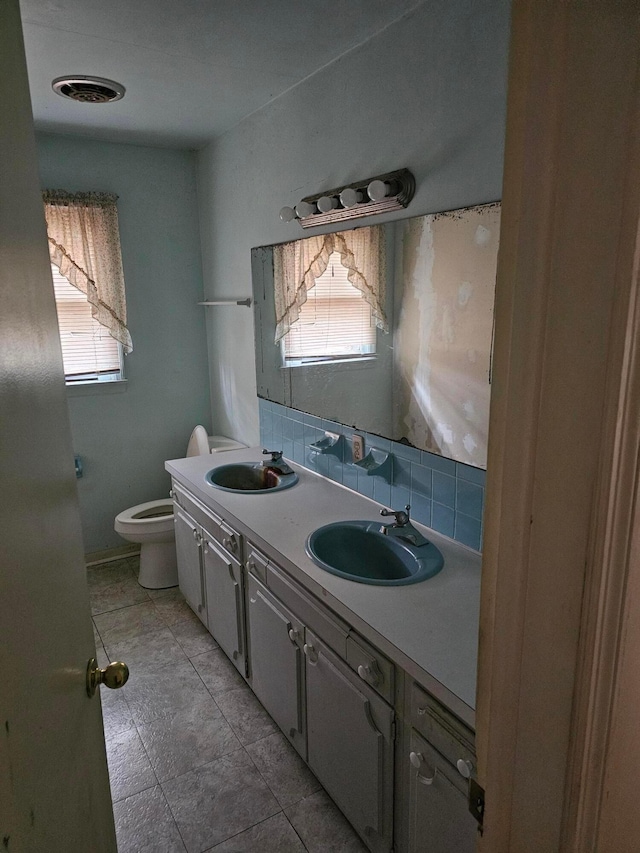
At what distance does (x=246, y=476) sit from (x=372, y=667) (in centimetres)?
157

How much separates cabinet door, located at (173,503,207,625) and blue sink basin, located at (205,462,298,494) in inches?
10.0

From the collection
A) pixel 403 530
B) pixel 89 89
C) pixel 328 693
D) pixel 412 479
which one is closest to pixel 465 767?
pixel 328 693

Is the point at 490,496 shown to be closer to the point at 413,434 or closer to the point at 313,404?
the point at 413,434

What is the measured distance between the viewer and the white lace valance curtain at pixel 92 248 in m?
3.37

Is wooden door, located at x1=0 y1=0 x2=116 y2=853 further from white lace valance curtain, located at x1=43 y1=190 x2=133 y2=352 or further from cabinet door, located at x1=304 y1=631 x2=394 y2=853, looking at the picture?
white lace valance curtain, located at x1=43 y1=190 x2=133 y2=352

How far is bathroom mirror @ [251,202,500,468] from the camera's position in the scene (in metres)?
1.84

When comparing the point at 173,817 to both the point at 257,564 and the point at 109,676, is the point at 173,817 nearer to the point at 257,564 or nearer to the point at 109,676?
the point at 257,564

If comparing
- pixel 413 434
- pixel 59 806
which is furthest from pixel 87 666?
pixel 413 434

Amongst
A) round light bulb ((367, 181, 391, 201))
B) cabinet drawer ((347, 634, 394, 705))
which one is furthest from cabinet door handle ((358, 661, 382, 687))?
round light bulb ((367, 181, 391, 201))

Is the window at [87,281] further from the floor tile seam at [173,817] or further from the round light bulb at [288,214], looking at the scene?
the floor tile seam at [173,817]

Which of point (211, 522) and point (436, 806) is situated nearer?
point (436, 806)

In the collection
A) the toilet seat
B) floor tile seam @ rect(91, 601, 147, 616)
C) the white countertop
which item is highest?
the white countertop

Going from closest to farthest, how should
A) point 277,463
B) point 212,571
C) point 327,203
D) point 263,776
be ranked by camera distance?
point 263,776 < point 327,203 < point 212,571 < point 277,463

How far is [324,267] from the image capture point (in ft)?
8.56
